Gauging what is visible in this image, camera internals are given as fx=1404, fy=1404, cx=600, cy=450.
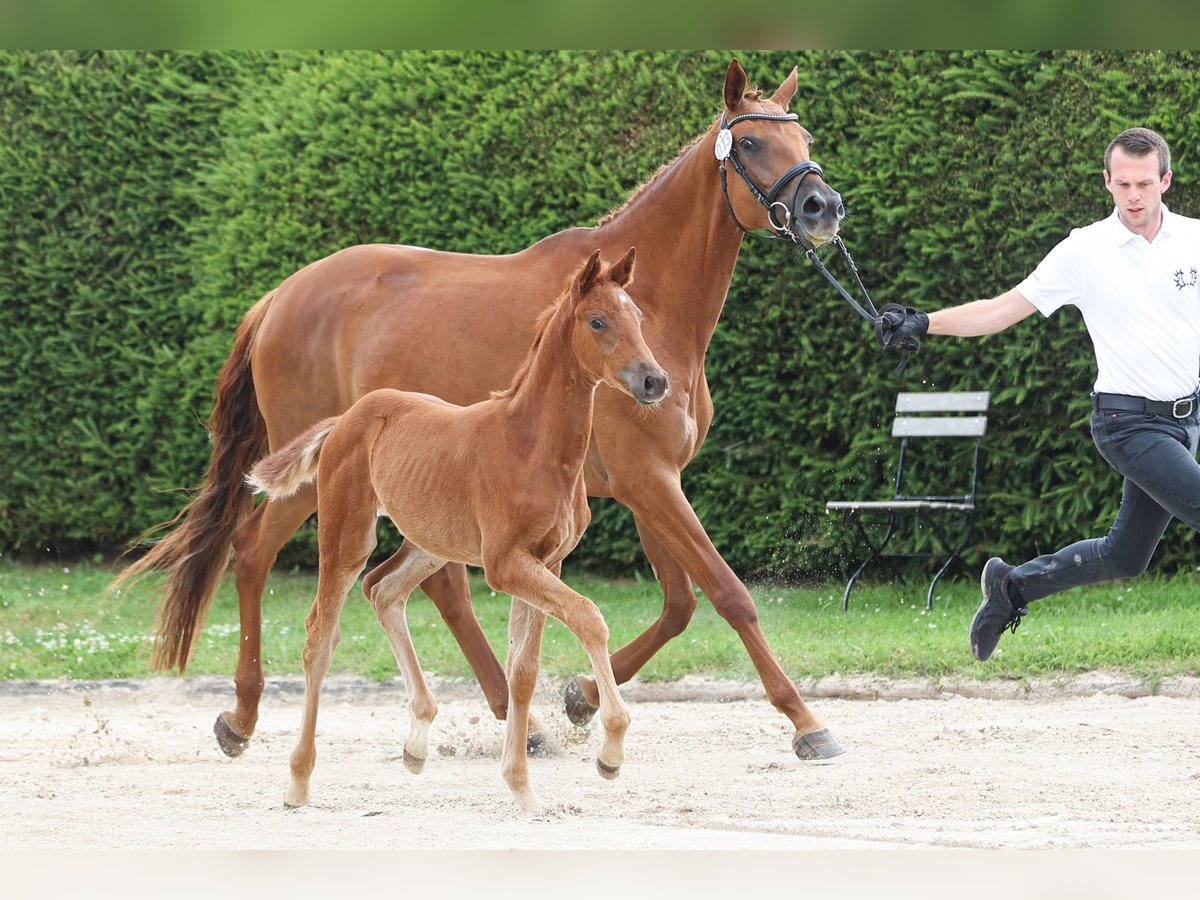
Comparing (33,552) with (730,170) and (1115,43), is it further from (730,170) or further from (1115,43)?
(1115,43)

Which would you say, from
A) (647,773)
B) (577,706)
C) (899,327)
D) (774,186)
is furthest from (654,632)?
(774,186)

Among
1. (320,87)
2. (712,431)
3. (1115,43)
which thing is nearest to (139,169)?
(320,87)

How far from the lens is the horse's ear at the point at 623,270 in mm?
3891

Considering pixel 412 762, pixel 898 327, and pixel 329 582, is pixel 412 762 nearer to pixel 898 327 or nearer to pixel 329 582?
pixel 329 582

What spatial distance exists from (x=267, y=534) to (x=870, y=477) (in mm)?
3723

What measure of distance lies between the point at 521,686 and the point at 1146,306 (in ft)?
7.30

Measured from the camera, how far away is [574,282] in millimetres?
3832

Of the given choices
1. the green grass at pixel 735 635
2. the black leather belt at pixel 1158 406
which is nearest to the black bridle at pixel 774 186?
the black leather belt at pixel 1158 406

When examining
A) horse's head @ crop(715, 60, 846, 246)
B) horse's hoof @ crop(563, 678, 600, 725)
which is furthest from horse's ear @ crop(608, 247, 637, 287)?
horse's hoof @ crop(563, 678, 600, 725)

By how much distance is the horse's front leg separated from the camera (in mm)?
4816

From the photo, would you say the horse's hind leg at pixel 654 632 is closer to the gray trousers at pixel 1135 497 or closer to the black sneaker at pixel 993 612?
the black sneaker at pixel 993 612

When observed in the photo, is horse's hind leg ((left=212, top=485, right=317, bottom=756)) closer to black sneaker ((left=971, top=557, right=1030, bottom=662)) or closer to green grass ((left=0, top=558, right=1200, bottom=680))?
green grass ((left=0, top=558, right=1200, bottom=680))

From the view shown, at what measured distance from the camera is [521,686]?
410 centimetres

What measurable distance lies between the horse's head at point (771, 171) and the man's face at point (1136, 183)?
0.86m
